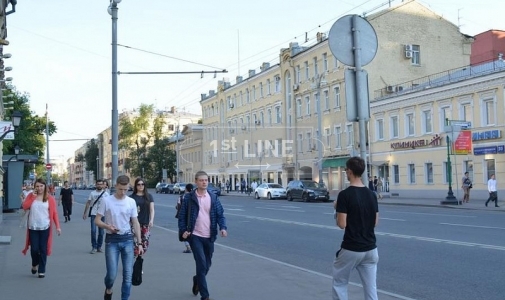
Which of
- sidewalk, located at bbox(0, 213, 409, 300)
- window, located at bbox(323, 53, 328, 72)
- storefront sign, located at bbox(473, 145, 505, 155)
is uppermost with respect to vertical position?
window, located at bbox(323, 53, 328, 72)

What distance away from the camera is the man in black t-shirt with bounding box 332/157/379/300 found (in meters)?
6.01

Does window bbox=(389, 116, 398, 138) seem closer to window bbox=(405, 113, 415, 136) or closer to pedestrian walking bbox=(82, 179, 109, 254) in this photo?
window bbox=(405, 113, 415, 136)

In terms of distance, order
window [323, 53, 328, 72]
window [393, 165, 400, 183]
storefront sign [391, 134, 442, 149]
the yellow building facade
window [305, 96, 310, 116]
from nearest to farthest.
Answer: storefront sign [391, 134, 442, 149] < window [393, 165, 400, 183] < the yellow building facade < window [323, 53, 328, 72] < window [305, 96, 310, 116]

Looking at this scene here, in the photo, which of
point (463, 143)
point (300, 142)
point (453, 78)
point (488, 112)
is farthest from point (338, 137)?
point (463, 143)

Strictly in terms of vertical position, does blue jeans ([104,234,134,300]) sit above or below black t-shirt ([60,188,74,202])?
below

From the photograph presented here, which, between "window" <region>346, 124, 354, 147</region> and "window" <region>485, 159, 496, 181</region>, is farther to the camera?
"window" <region>346, 124, 354, 147</region>

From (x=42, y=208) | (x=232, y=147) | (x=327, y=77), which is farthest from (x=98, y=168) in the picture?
(x=42, y=208)

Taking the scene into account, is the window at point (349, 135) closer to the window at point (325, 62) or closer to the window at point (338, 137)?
the window at point (338, 137)

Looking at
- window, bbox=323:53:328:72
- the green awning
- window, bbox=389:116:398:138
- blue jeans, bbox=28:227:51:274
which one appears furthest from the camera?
window, bbox=323:53:328:72

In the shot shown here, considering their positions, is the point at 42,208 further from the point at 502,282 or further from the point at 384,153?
the point at 384,153

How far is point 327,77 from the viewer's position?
177 feet

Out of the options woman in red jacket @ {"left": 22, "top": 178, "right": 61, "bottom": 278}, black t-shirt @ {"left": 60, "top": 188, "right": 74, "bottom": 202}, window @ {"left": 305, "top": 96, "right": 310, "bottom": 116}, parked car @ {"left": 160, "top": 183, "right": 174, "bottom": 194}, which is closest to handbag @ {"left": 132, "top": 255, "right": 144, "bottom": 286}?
woman in red jacket @ {"left": 22, "top": 178, "right": 61, "bottom": 278}

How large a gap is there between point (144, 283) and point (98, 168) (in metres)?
157

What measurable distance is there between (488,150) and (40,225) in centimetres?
3128
